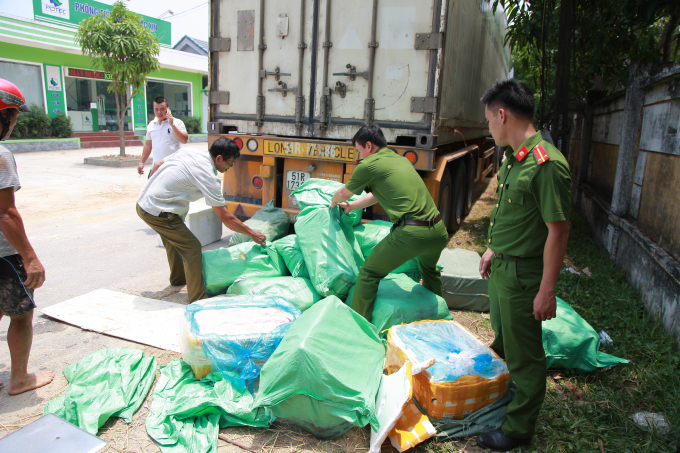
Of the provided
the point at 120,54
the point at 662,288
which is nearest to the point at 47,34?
the point at 120,54

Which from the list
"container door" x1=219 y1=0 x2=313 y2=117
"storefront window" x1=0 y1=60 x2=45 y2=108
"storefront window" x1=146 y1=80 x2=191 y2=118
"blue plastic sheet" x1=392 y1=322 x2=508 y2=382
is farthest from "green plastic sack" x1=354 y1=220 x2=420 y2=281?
"storefront window" x1=146 y1=80 x2=191 y2=118

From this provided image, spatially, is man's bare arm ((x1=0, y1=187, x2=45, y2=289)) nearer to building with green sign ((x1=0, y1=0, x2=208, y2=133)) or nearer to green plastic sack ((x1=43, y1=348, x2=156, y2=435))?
green plastic sack ((x1=43, y1=348, x2=156, y2=435))

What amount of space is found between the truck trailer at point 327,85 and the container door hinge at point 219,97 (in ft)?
0.03

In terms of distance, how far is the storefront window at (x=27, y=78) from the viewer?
607 inches

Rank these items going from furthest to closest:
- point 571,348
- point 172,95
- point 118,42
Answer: point 172,95, point 118,42, point 571,348

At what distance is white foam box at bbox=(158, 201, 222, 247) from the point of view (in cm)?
475

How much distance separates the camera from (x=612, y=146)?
576 centimetres

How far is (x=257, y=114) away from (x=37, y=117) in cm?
1432

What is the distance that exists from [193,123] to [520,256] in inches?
878

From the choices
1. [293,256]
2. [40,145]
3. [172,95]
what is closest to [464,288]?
Result: [293,256]

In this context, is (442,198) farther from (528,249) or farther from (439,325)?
(528,249)

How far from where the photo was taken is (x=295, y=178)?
14.9 feet

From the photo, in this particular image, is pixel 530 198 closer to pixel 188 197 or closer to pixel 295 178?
pixel 188 197

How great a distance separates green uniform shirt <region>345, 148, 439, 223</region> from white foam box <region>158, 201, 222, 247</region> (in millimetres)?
2286
